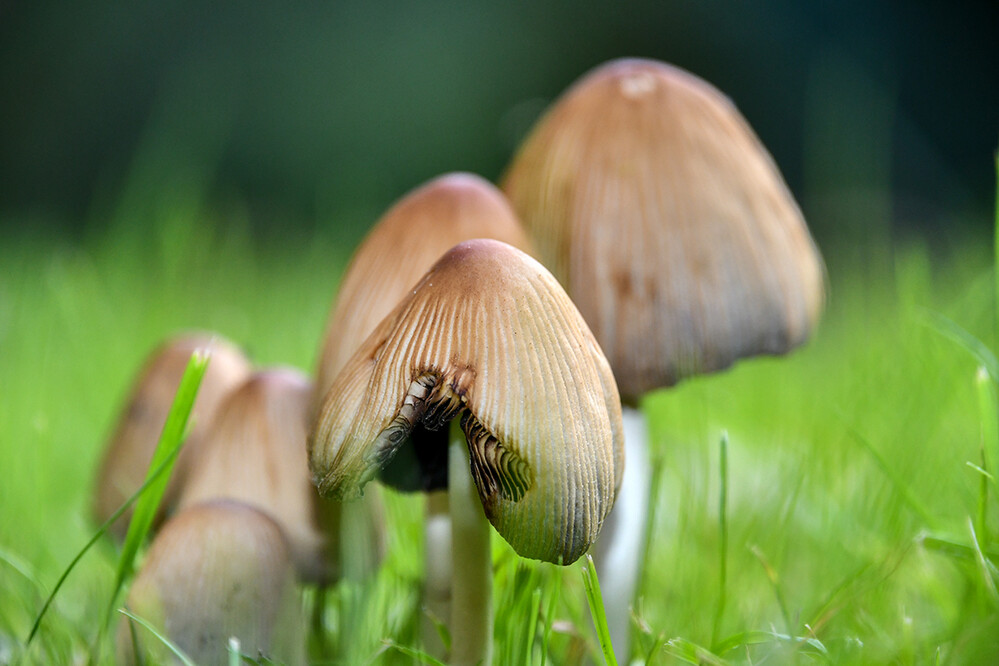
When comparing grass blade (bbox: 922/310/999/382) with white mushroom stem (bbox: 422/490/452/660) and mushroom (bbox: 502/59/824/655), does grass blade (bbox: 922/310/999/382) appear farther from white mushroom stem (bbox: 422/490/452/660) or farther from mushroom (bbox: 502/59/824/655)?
white mushroom stem (bbox: 422/490/452/660)

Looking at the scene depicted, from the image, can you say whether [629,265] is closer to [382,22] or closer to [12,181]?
[382,22]

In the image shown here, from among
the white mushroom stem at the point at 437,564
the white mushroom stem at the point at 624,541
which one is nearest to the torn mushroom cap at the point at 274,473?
the white mushroom stem at the point at 437,564

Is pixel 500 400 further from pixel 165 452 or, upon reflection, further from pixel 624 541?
pixel 624 541

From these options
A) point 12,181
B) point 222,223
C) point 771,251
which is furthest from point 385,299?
point 12,181

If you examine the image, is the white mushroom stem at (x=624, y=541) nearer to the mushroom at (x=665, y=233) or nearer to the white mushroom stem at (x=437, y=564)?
the mushroom at (x=665, y=233)

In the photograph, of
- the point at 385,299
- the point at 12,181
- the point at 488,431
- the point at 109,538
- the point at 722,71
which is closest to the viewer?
the point at 488,431
